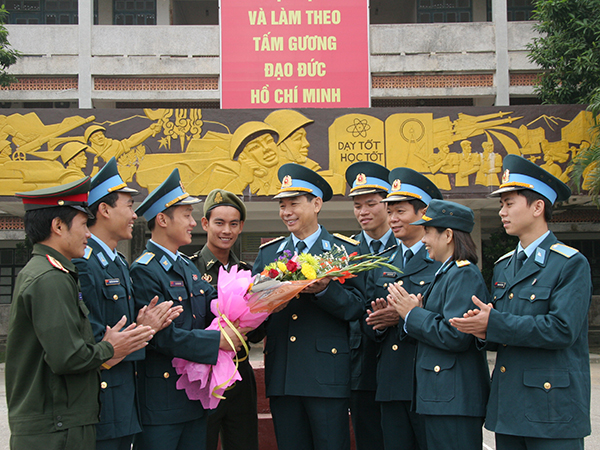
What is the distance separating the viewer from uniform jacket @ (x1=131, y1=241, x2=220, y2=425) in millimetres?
2709

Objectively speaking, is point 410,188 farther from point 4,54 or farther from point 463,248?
point 4,54

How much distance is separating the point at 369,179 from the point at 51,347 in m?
2.64

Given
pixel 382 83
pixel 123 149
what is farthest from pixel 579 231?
pixel 123 149

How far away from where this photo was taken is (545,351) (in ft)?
8.25

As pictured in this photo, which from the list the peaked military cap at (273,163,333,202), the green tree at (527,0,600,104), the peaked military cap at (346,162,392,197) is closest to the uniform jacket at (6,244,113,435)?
the peaked military cap at (273,163,333,202)

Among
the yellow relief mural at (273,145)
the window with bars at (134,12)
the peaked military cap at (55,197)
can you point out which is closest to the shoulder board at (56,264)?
the peaked military cap at (55,197)

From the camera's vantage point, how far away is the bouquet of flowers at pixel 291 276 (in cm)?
274

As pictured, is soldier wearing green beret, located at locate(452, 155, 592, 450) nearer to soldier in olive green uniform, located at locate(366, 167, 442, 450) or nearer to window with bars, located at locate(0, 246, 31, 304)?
soldier in olive green uniform, located at locate(366, 167, 442, 450)

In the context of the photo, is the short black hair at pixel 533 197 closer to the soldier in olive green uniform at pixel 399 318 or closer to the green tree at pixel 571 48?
the soldier in olive green uniform at pixel 399 318

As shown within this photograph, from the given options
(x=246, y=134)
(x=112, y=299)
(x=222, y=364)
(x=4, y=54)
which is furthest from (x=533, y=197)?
(x=4, y=54)

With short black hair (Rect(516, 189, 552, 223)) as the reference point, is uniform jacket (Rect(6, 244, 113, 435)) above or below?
below

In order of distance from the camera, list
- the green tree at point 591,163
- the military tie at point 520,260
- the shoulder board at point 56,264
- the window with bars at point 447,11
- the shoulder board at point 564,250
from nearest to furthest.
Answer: the shoulder board at point 56,264 < the shoulder board at point 564,250 < the military tie at point 520,260 < the green tree at point 591,163 < the window with bars at point 447,11

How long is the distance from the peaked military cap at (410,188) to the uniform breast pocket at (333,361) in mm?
1011

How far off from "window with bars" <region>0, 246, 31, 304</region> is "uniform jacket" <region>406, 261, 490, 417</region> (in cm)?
1412
